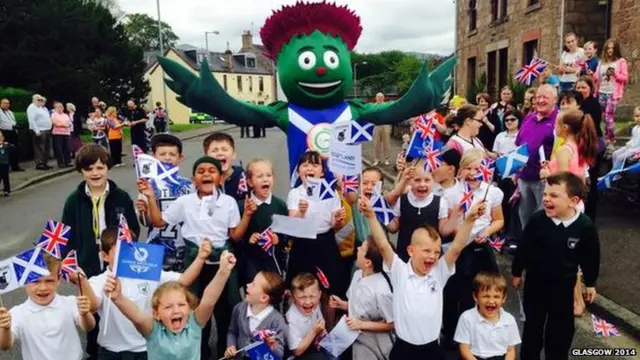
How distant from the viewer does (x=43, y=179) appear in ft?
40.8

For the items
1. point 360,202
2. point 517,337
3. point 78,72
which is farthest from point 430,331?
point 78,72

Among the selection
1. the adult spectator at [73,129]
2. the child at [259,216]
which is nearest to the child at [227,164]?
the child at [259,216]

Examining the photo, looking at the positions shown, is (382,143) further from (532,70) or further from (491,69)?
(491,69)

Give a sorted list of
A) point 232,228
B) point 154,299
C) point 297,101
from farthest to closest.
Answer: point 297,101
point 232,228
point 154,299

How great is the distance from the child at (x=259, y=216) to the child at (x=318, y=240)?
0.15 metres

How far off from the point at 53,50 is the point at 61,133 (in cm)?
870

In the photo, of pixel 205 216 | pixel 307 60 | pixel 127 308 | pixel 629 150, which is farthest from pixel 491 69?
pixel 127 308

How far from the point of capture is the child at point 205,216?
12.6 feet

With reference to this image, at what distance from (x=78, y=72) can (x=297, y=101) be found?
18.6 meters

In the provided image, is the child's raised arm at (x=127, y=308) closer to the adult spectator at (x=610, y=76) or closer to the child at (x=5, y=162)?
the adult spectator at (x=610, y=76)

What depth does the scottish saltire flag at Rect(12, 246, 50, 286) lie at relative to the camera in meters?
2.83

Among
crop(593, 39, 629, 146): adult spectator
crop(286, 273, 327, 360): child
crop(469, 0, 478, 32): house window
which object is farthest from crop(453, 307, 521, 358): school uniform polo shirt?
crop(469, 0, 478, 32): house window

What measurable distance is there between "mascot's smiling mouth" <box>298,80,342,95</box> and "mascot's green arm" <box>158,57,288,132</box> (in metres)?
0.35

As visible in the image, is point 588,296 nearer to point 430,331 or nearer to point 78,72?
point 430,331
